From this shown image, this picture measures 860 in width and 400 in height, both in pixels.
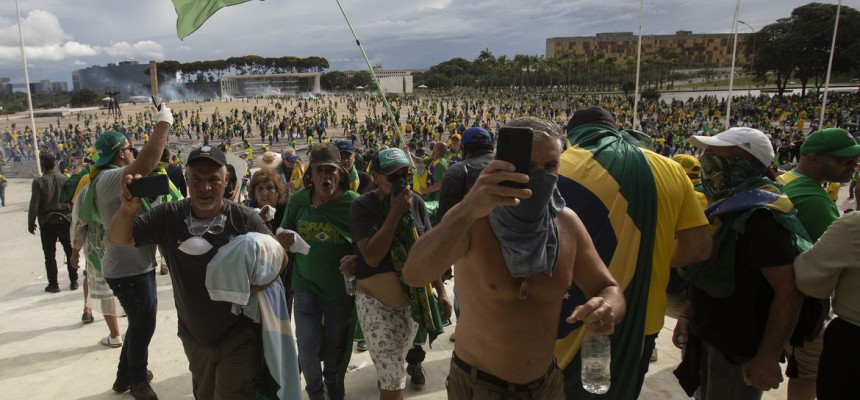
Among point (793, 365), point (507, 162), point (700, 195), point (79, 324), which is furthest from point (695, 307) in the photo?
point (79, 324)

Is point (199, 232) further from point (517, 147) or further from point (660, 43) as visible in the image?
point (660, 43)

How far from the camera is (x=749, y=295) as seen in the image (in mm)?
2166

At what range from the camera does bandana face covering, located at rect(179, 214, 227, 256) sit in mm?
2262

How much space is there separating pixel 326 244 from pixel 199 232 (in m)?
0.87

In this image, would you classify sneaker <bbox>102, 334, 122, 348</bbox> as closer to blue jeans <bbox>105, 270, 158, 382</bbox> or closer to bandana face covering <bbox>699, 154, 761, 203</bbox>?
blue jeans <bbox>105, 270, 158, 382</bbox>

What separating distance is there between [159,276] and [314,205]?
4.23 meters

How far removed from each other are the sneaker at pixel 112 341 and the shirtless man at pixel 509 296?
342cm

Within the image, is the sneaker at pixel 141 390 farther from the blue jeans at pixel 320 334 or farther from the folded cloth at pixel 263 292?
the folded cloth at pixel 263 292

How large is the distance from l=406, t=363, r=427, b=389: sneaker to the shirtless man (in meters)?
1.62

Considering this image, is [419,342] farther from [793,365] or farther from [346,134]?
[346,134]

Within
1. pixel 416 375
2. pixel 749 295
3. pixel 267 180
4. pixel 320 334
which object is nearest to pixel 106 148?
pixel 267 180

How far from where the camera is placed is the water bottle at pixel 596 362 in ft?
5.12

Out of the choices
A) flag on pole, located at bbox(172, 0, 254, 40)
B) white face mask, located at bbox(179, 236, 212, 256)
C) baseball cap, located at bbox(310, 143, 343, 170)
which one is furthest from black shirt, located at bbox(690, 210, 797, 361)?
flag on pole, located at bbox(172, 0, 254, 40)

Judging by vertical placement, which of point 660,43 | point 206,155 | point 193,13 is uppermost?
point 660,43
